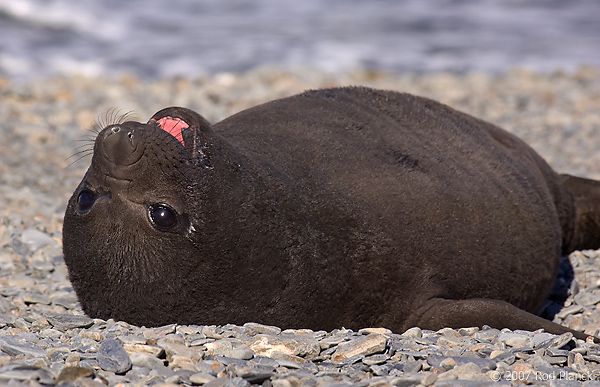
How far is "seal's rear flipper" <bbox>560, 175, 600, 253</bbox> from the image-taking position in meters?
5.57

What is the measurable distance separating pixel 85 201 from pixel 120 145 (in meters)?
0.37

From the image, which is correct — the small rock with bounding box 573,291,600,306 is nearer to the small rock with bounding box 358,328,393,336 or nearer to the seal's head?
the small rock with bounding box 358,328,393,336

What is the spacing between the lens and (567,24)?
63.8 ft

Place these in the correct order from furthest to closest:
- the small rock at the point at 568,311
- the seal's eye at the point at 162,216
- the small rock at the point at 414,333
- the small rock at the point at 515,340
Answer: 1. the small rock at the point at 568,311
2. the small rock at the point at 414,333
3. the small rock at the point at 515,340
4. the seal's eye at the point at 162,216

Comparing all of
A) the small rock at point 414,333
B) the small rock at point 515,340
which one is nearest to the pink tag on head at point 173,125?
the small rock at point 414,333

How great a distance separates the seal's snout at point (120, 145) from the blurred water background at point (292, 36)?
34.5ft

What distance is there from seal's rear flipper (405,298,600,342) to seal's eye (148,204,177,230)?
128cm

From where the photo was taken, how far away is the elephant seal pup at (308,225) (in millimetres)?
3189

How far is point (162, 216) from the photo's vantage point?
3154 millimetres

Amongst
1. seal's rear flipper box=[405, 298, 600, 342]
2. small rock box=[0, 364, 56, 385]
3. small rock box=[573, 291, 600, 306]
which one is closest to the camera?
small rock box=[0, 364, 56, 385]

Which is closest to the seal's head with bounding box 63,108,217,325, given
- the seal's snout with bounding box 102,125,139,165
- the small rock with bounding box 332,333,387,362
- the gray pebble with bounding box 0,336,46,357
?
the seal's snout with bounding box 102,125,139,165

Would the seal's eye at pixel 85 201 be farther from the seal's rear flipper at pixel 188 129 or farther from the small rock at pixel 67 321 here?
the small rock at pixel 67 321

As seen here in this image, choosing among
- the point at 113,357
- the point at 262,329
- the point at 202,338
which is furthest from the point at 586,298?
the point at 113,357

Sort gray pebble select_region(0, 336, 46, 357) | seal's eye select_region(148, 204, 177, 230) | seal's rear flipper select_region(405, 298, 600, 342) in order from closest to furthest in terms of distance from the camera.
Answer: gray pebble select_region(0, 336, 46, 357) < seal's eye select_region(148, 204, 177, 230) < seal's rear flipper select_region(405, 298, 600, 342)
